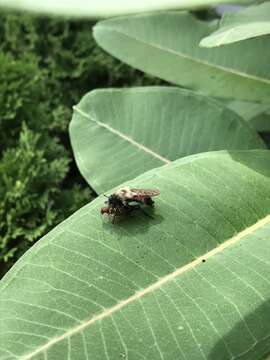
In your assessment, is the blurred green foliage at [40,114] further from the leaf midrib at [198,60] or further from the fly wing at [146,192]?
the fly wing at [146,192]

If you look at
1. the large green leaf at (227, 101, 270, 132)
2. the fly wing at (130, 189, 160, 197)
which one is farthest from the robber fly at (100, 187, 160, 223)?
the large green leaf at (227, 101, 270, 132)

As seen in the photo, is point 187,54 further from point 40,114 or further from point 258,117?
point 40,114

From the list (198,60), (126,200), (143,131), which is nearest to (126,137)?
(143,131)

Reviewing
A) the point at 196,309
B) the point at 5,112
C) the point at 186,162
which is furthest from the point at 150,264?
the point at 5,112

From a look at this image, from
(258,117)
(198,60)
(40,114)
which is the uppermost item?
(198,60)

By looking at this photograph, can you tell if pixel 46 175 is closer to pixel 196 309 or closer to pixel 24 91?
pixel 24 91

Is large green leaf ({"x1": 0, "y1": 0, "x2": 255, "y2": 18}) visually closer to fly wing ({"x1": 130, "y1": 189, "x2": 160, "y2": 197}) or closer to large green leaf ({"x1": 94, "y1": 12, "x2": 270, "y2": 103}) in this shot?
large green leaf ({"x1": 94, "y1": 12, "x2": 270, "y2": 103})
